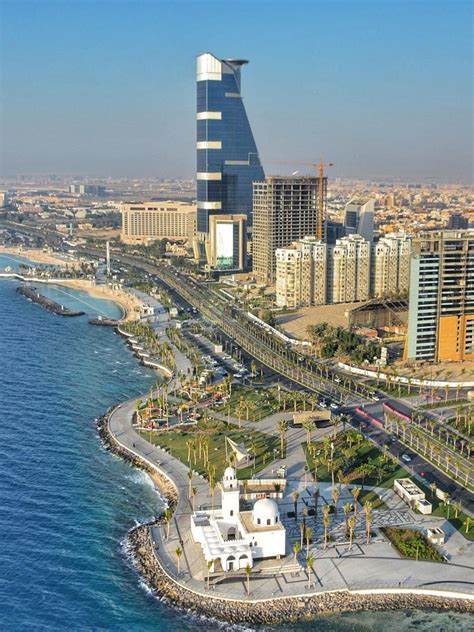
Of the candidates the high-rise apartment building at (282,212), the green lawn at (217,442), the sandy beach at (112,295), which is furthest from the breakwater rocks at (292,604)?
the high-rise apartment building at (282,212)

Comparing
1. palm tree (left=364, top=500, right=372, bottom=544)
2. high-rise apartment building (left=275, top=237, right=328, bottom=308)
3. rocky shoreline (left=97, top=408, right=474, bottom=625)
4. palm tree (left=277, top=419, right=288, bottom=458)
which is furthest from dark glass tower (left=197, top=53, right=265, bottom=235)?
rocky shoreline (left=97, top=408, right=474, bottom=625)

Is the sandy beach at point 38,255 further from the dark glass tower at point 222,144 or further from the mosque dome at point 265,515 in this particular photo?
the mosque dome at point 265,515

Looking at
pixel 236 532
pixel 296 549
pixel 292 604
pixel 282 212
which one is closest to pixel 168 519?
pixel 236 532

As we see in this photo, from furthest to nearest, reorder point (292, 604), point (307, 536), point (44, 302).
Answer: point (44, 302) → point (307, 536) → point (292, 604)

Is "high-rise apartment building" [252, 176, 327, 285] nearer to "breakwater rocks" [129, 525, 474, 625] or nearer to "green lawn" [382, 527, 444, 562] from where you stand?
"green lawn" [382, 527, 444, 562]

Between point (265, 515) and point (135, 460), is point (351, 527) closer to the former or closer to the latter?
point (265, 515)

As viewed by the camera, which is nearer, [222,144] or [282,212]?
[282,212]
